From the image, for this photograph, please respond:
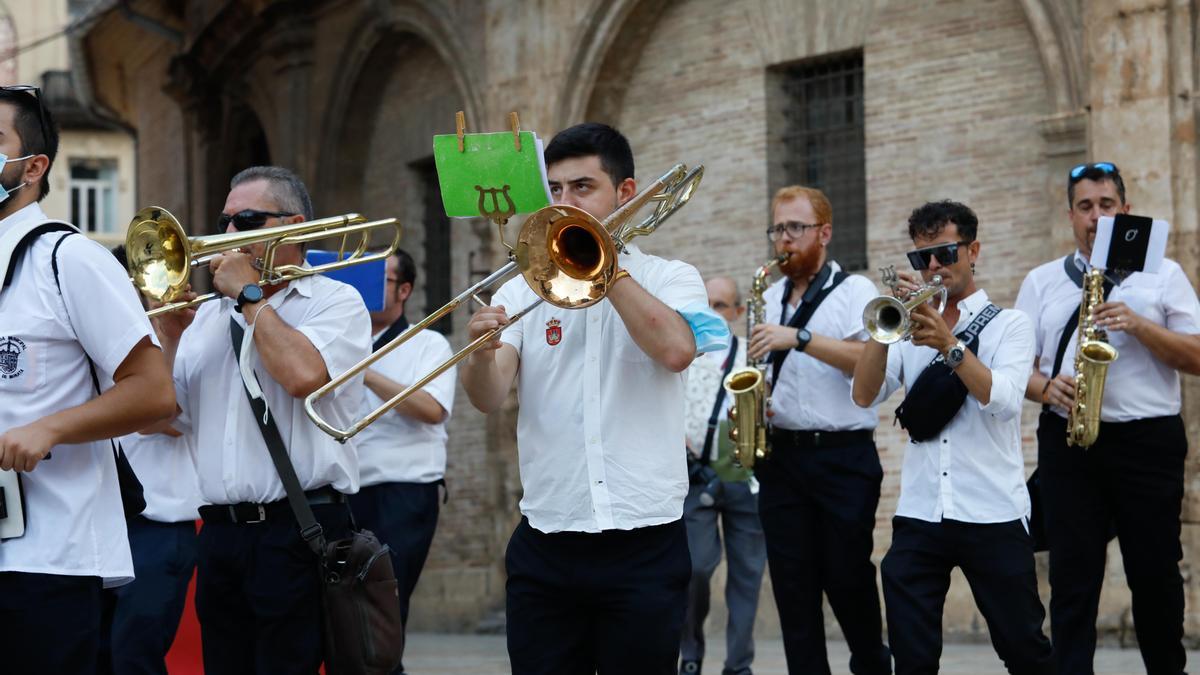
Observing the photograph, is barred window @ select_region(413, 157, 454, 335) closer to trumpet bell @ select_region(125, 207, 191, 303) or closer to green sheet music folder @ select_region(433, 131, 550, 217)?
trumpet bell @ select_region(125, 207, 191, 303)

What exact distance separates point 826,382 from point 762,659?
3.98 metres

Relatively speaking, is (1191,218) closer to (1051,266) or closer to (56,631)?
(1051,266)

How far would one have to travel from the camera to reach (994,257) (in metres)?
11.6

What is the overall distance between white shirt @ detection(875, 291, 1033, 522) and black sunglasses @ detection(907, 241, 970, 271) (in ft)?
0.64

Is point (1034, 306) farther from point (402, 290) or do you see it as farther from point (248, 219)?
point (248, 219)

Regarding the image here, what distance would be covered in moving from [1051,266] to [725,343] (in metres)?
2.99

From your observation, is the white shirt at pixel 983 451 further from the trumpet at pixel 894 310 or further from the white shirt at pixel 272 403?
the white shirt at pixel 272 403

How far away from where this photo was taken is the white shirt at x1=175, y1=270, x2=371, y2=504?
555 cm

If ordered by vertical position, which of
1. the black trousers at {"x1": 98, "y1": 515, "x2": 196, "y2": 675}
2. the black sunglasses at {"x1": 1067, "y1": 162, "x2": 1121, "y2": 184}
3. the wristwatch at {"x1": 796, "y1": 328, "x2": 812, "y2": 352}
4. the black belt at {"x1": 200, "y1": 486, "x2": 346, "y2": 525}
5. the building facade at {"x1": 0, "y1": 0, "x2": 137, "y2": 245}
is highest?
the building facade at {"x1": 0, "y1": 0, "x2": 137, "y2": 245}

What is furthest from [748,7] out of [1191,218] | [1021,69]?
[1191,218]

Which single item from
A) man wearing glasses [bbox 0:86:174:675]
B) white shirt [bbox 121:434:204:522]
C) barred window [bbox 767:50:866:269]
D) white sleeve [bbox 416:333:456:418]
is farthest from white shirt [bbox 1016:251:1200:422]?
barred window [bbox 767:50:866:269]

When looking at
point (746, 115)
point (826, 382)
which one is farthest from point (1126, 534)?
point (746, 115)

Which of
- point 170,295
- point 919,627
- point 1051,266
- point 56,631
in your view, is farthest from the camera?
point 1051,266

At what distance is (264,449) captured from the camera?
556 cm
